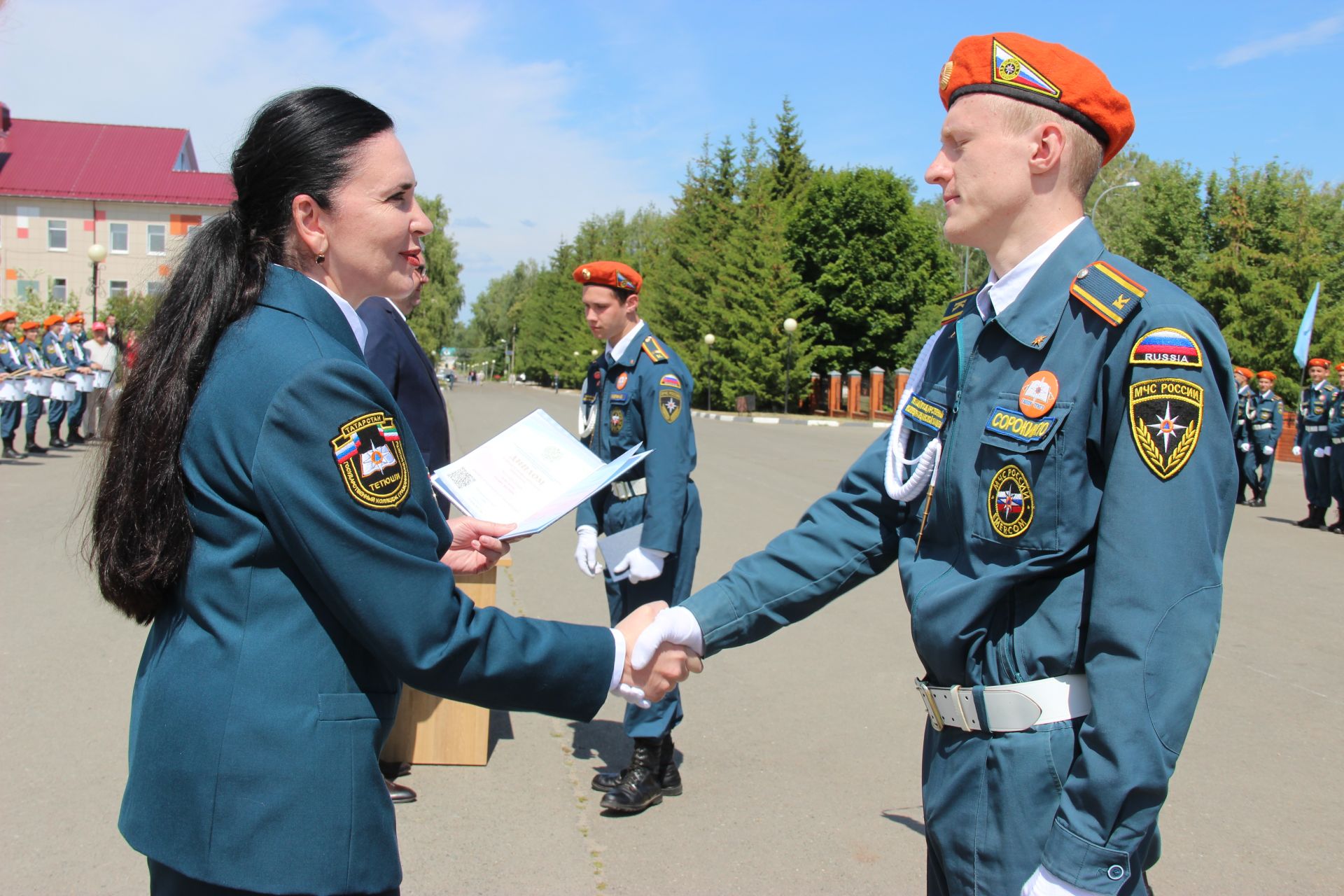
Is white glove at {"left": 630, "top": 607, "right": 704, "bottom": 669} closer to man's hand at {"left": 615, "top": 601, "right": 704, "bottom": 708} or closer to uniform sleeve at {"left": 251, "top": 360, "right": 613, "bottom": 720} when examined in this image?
man's hand at {"left": 615, "top": 601, "right": 704, "bottom": 708}

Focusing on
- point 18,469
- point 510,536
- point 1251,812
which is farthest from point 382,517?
point 18,469

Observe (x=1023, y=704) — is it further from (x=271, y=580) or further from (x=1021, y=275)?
(x=271, y=580)

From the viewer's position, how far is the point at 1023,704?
5.90 feet

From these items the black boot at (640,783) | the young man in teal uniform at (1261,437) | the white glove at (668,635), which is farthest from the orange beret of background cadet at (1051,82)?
the young man in teal uniform at (1261,437)

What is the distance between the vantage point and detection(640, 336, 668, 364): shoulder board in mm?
4609

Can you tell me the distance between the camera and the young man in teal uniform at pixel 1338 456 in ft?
42.3

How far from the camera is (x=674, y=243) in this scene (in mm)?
47625

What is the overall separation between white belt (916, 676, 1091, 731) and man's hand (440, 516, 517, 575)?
45.8 inches

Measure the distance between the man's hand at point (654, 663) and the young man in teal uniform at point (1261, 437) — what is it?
14800 millimetres

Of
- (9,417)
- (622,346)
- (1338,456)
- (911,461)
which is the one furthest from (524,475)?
(9,417)

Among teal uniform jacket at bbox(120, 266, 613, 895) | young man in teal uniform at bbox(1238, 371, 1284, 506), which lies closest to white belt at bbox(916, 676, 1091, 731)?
teal uniform jacket at bbox(120, 266, 613, 895)

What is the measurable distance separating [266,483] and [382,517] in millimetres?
181

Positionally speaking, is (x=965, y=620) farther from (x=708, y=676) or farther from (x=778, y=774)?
(x=708, y=676)

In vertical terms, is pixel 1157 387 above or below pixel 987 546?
above
